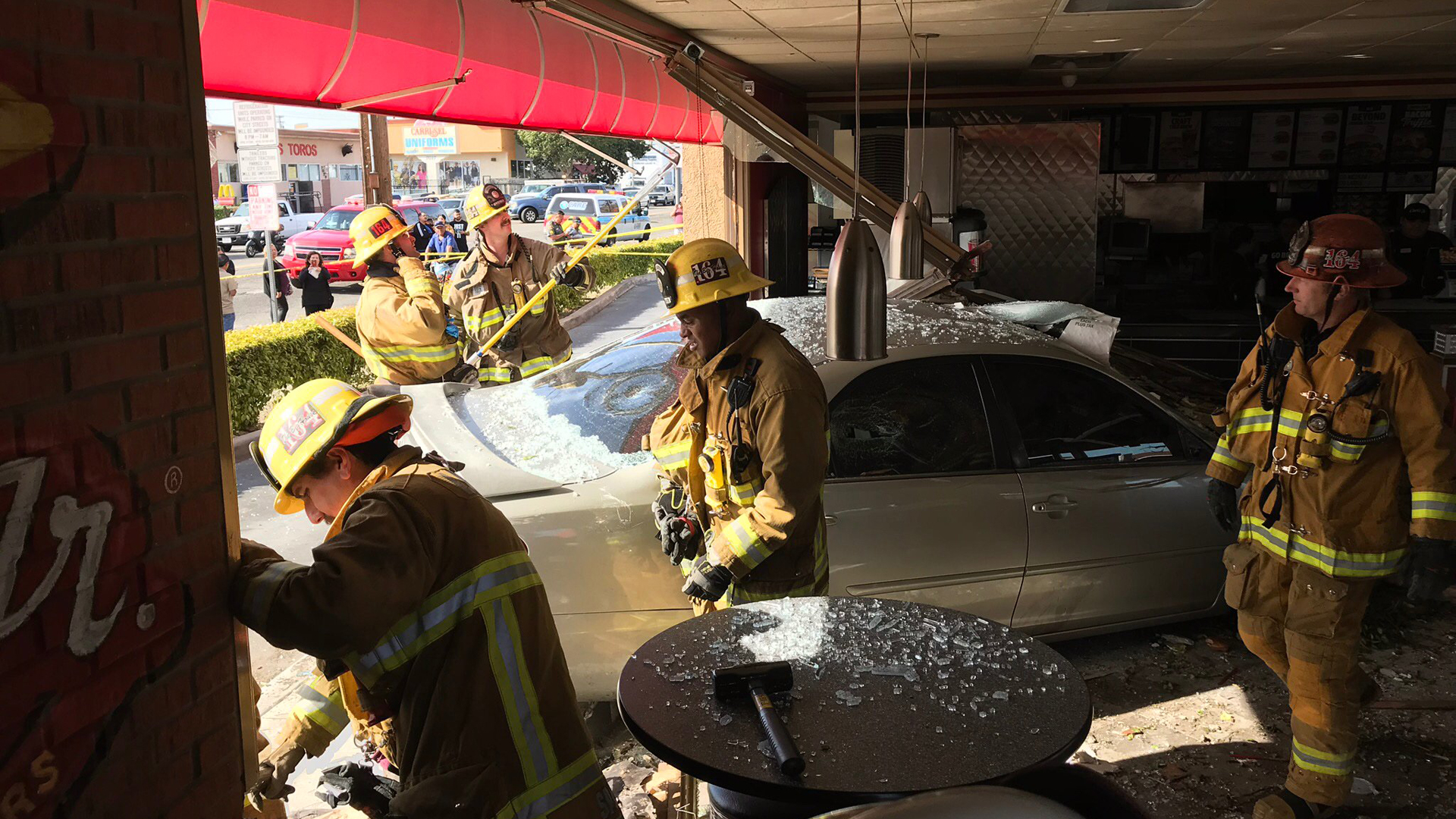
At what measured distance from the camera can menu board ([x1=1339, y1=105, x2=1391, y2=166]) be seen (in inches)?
477

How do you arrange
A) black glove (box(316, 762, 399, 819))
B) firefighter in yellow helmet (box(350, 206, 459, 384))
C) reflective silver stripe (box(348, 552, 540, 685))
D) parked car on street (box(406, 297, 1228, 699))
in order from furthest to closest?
1. firefighter in yellow helmet (box(350, 206, 459, 384))
2. parked car on street (box(406, 297, 1228, 699))
3. black glove (box(316, 762, 399, 819))
4. reflective silver stripe (box(348, 552, 540, 685))

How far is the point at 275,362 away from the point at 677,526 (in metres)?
7.86

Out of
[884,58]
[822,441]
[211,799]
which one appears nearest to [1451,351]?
[884,58]

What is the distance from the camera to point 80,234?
5.24 feet

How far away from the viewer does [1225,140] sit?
40.4 ft

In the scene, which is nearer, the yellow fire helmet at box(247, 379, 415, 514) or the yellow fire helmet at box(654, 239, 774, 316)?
the yellow fire helmet at box(247, 379, 415, 514)

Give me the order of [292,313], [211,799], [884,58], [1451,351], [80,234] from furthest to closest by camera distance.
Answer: [292,313] < [884,58] < [1451,351] < [211,799] < [80,234]

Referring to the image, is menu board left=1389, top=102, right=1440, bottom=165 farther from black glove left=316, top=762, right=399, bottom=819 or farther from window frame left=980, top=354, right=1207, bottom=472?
black glove left=316, top=762, right=399, bottom=819

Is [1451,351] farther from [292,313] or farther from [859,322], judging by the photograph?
[292,313]

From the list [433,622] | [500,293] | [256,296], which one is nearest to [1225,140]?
[500,293]

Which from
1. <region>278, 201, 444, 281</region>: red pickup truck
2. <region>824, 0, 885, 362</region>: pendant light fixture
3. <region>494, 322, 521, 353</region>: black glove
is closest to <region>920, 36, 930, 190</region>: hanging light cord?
<region>494, 322, 521, 353</region>: black glove

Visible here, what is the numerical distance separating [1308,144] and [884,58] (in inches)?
236

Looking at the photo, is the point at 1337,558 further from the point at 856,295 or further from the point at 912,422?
the point at 856,295

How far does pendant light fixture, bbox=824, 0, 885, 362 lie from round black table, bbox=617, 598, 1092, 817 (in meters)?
0.73
